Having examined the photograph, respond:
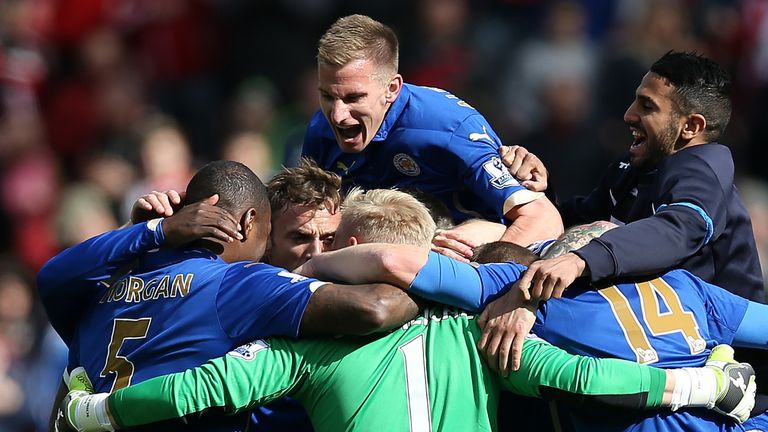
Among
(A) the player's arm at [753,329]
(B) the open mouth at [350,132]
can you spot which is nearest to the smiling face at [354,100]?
(B) the open mouth at [350,132]

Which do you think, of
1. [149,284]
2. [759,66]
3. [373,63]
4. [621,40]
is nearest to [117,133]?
[621,40]

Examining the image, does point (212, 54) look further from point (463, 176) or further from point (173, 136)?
point (463, 176)

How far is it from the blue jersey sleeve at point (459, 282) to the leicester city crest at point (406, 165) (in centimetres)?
122

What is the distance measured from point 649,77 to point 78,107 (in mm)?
7687

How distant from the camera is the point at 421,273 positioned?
4664 millimetres

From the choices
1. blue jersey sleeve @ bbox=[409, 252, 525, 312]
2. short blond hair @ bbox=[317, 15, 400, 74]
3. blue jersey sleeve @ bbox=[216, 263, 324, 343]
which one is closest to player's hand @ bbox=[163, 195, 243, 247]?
blue jersey sleeve @ bbox=[216, 263, 324, 343]

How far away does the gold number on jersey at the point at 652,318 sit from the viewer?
4.71 metres

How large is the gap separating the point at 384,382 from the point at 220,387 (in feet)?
1.82

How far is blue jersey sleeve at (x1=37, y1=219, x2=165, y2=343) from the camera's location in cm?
504

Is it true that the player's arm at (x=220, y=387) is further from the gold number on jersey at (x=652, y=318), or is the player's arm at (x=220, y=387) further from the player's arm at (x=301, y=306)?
the gold number on jersey at (x=652, y=318)

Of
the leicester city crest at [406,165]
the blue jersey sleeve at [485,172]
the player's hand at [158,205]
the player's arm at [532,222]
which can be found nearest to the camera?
the player's hand at [158,205]

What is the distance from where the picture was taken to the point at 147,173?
411 inches

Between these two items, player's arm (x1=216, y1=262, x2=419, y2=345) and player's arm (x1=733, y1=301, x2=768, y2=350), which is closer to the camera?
player's arm (x1=216, y1=262, x2=419, y2=345)

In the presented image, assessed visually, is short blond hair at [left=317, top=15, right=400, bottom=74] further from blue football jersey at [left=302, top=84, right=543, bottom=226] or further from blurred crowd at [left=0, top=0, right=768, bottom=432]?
blurred crowd at [left=0, top=0, right=768, bottom=432]
